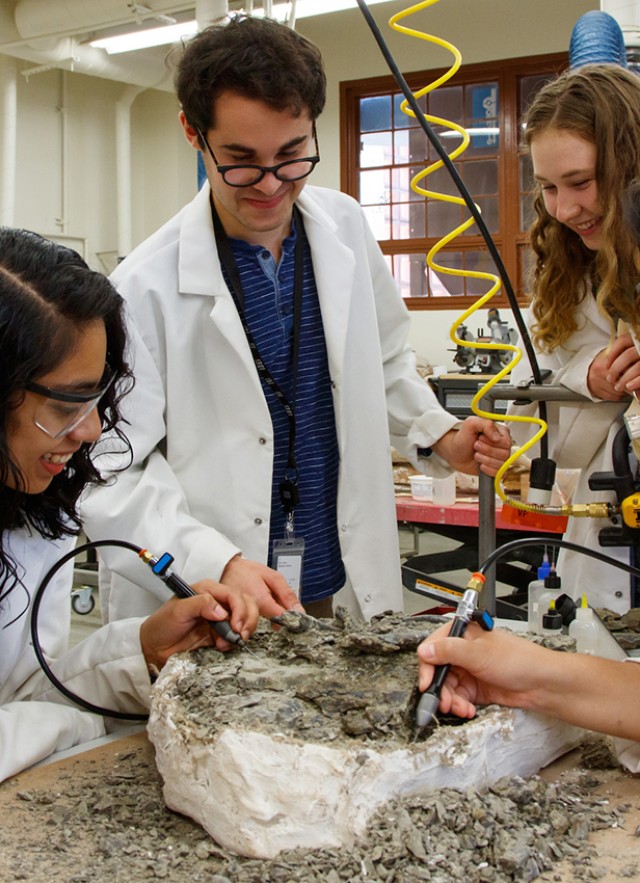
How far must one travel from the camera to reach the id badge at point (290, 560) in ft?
5.60

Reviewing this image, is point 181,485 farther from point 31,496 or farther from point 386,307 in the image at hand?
point 386,307

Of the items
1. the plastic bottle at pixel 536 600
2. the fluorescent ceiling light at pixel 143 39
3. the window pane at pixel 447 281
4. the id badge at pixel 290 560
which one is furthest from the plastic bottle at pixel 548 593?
the fluorescent ceiling light at pixel 143 39

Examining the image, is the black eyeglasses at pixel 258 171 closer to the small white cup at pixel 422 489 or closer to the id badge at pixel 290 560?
the id badge at pixel 290 560

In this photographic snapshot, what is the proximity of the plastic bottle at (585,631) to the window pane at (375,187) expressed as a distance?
6334 mm

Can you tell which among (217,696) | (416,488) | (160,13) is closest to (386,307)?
(217,696)

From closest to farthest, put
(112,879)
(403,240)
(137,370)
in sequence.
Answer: (112,879)
(137,370)
(403,240)

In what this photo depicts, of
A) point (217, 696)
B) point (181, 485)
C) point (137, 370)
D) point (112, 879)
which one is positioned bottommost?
point (112, 879)

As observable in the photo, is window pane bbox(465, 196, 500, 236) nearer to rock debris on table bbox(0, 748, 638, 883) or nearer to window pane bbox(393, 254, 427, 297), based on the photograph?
window pane bbox(393, 254, 427, 297)

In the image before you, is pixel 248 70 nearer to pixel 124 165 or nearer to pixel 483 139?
pixel 483 139

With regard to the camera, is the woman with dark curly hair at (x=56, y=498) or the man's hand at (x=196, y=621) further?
the man's hand at (x=196, y=621)

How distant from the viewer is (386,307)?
6.73 ft

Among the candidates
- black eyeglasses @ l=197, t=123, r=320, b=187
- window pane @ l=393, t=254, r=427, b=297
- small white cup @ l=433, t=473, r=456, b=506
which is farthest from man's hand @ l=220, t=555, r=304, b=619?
window pane @ l=393, t=254, r=427, b=297

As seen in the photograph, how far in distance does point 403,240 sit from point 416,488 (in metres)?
4.03

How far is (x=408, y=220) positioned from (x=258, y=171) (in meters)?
6.04
